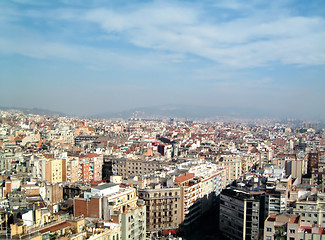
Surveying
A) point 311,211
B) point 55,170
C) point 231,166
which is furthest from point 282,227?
point 231,166

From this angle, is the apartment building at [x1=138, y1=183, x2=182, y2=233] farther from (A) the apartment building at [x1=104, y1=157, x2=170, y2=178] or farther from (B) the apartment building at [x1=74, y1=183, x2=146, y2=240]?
(A) the apartment building at [x1=104, y1=157, x2=170, y2=178]

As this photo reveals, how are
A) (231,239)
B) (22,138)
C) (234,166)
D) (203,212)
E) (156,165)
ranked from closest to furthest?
(231,239), (203,212), (156,165), (234,166), (22,138)

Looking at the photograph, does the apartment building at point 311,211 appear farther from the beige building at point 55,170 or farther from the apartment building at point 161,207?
the beige building at point 55,170

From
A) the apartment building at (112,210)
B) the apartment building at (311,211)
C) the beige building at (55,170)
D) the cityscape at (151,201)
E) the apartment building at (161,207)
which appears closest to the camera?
the cityscape at (151,201)

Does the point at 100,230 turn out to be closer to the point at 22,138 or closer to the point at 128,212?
the point at 128,212

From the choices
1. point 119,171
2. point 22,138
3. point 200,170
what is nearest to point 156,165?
point 119,171

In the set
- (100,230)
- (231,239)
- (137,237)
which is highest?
(100,230)

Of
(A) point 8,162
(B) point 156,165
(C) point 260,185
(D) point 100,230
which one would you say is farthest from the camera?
(B) point 156,165

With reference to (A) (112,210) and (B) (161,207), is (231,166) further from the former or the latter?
(A) (112,210)

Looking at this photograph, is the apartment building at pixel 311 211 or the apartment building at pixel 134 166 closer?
the apartment building at pixel 311 211

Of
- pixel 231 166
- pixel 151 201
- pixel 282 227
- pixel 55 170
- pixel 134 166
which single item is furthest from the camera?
pixel 231 166

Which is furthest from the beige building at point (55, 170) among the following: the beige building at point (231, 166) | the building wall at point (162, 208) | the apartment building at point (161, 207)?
the beige building at point (231, 166)
